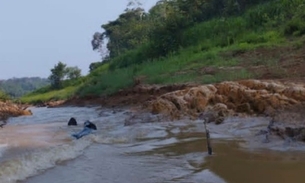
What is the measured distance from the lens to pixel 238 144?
23.6ft

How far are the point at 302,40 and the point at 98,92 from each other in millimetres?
10642

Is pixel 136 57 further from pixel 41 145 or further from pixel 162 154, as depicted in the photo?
pixel 162 154

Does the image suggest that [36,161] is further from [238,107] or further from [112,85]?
[112,85]

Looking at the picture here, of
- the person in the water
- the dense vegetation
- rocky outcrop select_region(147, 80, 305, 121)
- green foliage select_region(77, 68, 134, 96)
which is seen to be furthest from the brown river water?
green foliage select_region(77, 68, 134, 96)

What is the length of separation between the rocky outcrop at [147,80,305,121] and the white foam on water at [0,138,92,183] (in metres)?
3.15

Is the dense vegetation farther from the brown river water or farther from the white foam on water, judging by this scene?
the white foam on water

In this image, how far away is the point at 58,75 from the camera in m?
54.2

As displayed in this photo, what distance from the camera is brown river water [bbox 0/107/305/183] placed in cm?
541

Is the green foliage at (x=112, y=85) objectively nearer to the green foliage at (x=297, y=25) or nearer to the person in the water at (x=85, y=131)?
the green foliage at (x=297, y=25)

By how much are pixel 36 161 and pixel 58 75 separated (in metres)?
48.0

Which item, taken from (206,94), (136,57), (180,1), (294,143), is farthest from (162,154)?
(180,1)

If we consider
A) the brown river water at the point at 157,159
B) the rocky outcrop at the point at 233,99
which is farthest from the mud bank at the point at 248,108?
the brown river water at the point at 157,159

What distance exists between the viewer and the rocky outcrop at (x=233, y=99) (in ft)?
32.3

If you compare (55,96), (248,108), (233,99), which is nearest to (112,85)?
(233,99)
